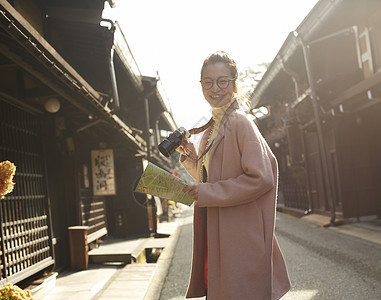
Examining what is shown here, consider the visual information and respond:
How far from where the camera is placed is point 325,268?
280 inches

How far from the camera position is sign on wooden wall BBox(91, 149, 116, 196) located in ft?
37.7

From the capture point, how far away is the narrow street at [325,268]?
221 inches

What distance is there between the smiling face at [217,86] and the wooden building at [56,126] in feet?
6.79

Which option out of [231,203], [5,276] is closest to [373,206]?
[5,276]

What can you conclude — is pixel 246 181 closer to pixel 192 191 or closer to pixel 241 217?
pixel 241 217

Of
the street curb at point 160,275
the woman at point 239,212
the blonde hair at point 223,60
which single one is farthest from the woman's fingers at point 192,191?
the street curb at point 160,275

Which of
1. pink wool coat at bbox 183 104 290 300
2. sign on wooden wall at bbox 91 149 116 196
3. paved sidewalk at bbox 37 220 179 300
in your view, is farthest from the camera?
sign on wooden wall at bbox 91 149 116 196

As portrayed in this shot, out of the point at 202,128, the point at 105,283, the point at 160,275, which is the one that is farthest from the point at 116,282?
the point at 202,128

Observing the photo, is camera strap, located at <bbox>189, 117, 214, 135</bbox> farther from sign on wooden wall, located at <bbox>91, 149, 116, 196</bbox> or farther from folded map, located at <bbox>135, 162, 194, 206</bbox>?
sign on wooden wall, located at <bbox>91, 149, 116, 196</bbox>

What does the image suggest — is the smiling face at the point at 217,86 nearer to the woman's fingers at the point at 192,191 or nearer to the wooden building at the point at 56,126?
Result: the woman's fingers at the point at 192,191

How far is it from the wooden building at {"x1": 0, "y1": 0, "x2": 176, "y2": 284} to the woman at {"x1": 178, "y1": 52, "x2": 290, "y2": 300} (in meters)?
2.43

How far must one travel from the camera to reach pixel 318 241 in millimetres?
10195

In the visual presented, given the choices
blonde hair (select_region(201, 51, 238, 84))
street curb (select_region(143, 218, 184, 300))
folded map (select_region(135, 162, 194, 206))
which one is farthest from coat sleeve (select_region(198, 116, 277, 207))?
street curb (select_region(143, 218, 184, 300))

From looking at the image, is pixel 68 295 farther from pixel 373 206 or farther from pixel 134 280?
pixel 373 206
